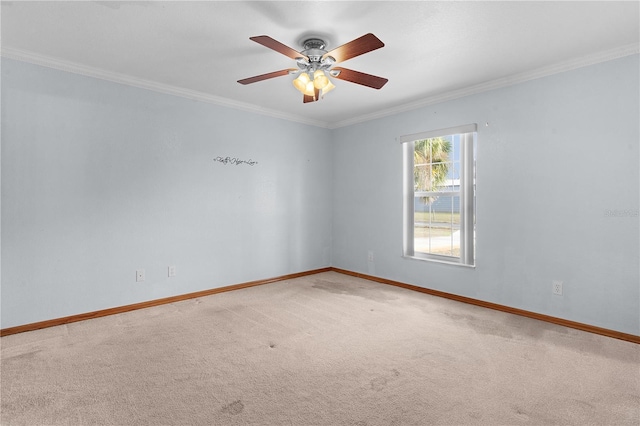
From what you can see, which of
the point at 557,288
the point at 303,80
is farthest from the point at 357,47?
the point at 557,288

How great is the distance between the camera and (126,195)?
11.5 feet

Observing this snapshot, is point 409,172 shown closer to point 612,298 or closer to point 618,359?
point 612,298

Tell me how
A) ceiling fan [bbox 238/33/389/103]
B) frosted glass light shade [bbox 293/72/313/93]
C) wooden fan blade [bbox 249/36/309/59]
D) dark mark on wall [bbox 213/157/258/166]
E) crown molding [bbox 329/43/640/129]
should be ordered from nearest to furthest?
wooden fan blade [bbox 249/36/309/59], ceiling fan [bbox 238/33/389/103], frosted glass light shade [bbox 293/72/313/93], crown molding [bbox 329/43/640/129], dark mark on wall [bbox 213/157/258/166]

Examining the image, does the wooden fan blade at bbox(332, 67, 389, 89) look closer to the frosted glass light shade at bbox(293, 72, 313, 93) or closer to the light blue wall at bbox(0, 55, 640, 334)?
the frosted glass light shade at bbox(293, 72, 313, 93)

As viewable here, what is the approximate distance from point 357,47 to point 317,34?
1.71ft

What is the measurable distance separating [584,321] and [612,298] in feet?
1.01

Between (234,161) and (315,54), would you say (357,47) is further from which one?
(234,161)

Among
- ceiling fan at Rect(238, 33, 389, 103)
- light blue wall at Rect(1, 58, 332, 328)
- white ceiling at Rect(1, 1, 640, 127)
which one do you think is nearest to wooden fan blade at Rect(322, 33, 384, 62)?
ceiling fan at Rect(238, 33, 389, 103)

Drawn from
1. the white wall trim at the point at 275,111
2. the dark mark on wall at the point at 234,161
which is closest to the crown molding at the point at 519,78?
the white wall trim at the point at 275,111

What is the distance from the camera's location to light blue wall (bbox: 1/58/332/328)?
296cm

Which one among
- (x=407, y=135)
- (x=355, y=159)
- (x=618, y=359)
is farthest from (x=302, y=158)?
(x=618, y=359)

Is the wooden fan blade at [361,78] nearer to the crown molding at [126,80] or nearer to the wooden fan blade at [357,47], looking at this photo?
the wooden fan blade at [357,47]

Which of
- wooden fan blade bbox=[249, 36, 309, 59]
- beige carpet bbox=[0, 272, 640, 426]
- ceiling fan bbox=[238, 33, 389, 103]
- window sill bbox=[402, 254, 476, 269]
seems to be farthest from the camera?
window sill bbox=[402, 254, 476, 269]

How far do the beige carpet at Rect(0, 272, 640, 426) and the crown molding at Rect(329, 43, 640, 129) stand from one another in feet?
7.68
